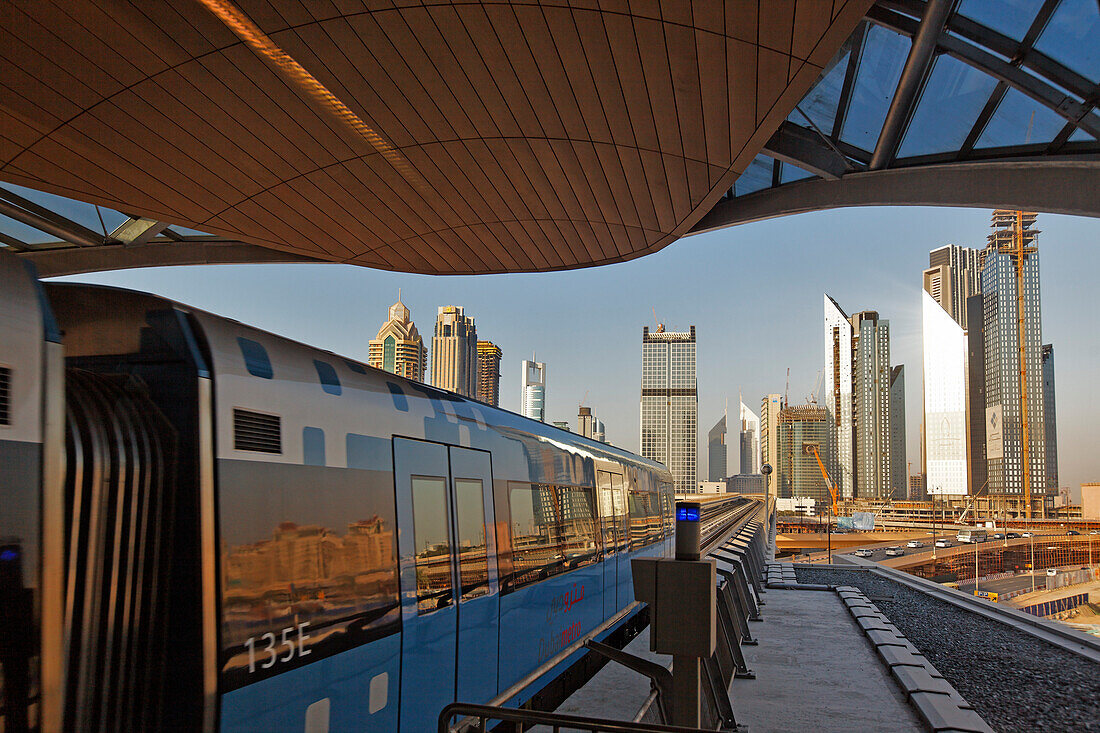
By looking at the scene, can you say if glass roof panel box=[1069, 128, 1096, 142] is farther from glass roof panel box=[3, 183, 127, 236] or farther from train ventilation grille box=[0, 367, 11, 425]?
glass roof panel box=[3, 183, 127, 236]

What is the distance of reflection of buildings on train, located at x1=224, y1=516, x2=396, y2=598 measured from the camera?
3402mm

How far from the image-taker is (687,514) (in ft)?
14.3

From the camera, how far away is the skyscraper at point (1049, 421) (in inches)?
6102

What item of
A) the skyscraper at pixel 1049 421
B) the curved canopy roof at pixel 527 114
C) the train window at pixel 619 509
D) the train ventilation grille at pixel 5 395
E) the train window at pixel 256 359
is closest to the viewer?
the train ventilation grille at pixel 5 395

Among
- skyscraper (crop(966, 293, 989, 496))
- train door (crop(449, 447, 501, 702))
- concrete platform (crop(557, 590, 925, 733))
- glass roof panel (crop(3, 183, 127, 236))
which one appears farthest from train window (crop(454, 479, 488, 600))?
skyscraper (crop(966, 293, 989, 496))

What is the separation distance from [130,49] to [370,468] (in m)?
6.76

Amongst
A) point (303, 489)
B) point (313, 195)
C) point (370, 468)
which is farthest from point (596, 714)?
point (313, 195)

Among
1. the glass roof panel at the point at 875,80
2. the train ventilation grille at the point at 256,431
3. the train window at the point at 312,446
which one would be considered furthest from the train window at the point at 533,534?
the glass roof panel at the point at 875,80

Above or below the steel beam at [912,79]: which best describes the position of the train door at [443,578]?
below

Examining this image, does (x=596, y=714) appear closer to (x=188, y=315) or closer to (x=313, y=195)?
(x=188, y=315)

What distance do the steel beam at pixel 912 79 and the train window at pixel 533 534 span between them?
8.19 metres

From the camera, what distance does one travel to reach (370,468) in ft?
15.0

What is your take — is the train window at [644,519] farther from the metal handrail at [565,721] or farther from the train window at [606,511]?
the metal handrail at [565,721]

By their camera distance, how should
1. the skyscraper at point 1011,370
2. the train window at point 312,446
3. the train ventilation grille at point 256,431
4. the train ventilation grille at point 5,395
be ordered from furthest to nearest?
the skyscraper at point 1011,370
the train window at point 312,446
the train ventilation grille at point 256,431
the train ventilation grille at point 5,395
